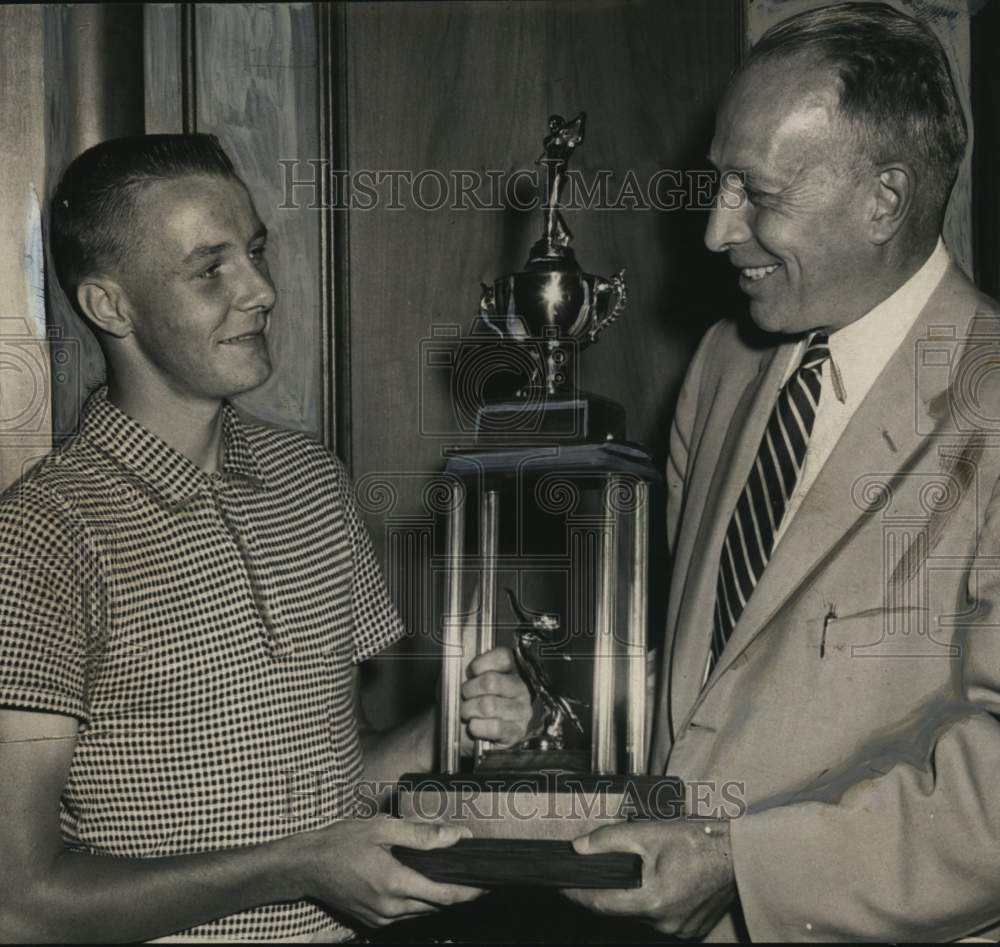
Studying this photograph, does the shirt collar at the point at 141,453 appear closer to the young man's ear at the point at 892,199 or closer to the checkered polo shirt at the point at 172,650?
the checkered polo shirt at the point at 172,650

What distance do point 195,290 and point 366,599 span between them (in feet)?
1.33

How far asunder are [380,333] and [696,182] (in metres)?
0.48

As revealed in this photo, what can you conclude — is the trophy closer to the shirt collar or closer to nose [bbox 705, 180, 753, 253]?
nose [bbox 705, 180, 753, 253]

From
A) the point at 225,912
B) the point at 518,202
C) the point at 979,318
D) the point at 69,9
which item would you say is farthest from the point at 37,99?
the point at 979,318

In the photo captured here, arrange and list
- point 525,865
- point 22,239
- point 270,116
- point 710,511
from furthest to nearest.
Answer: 1. point 270,116
2. point 22,239
3. point 710,511
4. point 525,865

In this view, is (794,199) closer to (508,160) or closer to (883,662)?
(883,662)

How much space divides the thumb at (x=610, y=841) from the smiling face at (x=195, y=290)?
0.56 m

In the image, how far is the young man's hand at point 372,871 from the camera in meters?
1.21

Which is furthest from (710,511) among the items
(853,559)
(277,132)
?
(277,132)

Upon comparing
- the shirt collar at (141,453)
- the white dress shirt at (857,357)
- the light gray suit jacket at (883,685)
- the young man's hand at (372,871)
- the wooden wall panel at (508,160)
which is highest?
the wooden wall panel at (508,160)

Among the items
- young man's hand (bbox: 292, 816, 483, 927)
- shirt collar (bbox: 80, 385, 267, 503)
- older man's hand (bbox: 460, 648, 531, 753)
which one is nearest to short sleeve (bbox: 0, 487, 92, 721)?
shirt collar (bbox: 80, 385, 267, 503)

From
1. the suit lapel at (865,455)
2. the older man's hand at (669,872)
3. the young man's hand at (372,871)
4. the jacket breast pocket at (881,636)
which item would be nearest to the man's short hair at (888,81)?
the suit lapel at (865,455)

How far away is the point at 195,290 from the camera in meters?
1.33

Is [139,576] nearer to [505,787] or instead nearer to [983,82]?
[505,787]
